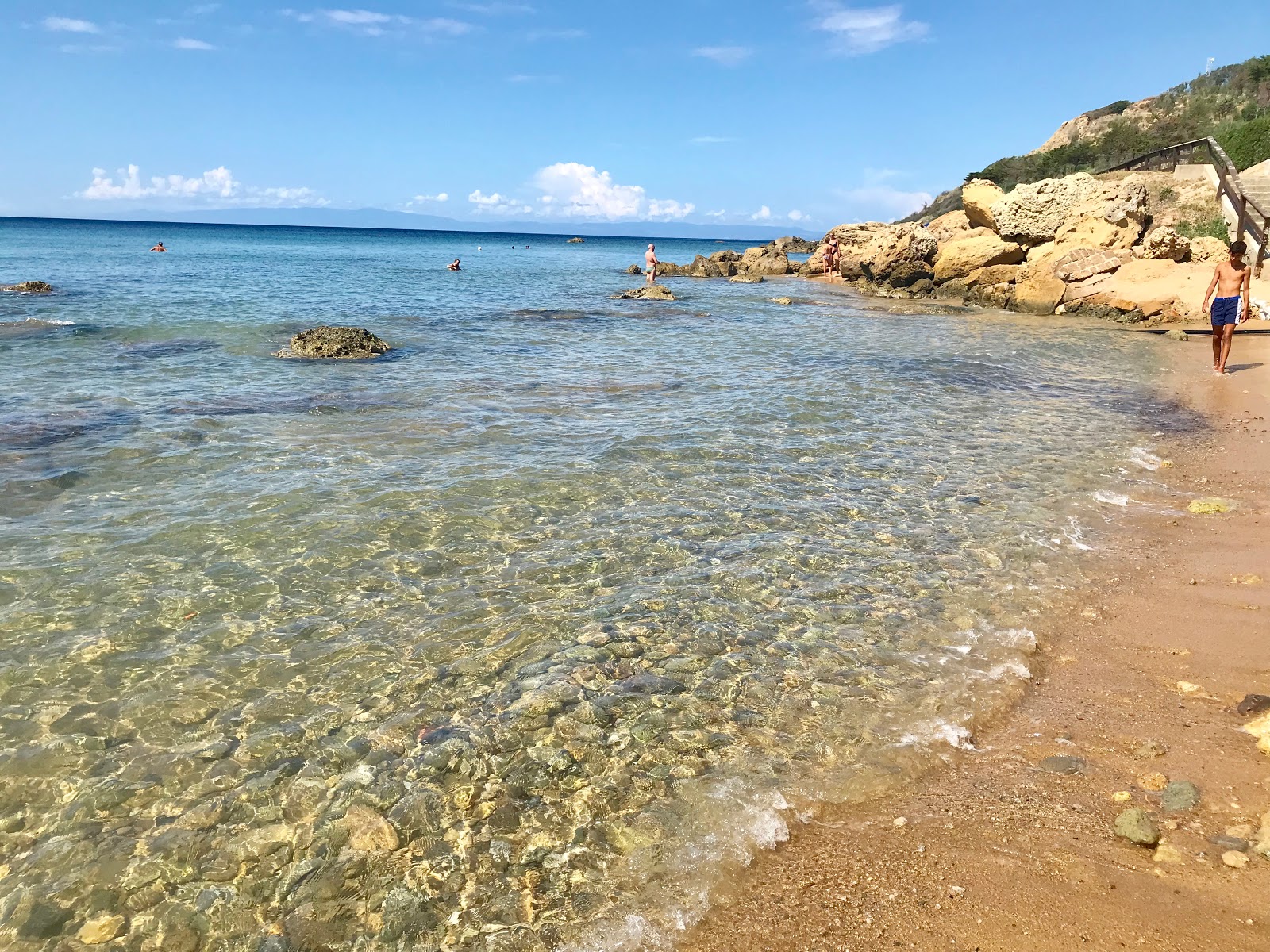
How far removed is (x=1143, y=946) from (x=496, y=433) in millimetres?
8423

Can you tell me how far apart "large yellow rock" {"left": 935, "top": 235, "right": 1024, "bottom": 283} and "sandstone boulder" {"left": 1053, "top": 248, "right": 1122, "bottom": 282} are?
11.2 feet

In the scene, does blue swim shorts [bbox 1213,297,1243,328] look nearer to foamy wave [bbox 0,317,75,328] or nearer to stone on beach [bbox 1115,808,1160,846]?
stone on beach [bbox 1115,808,1160,846]

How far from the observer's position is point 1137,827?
3334mm

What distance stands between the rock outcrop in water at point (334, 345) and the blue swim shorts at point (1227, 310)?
1642cm

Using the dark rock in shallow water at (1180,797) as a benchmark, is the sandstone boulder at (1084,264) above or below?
above

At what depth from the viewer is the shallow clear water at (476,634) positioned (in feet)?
10.8

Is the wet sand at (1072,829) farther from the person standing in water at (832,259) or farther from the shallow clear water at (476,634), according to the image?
the person standing in water at (832,259)

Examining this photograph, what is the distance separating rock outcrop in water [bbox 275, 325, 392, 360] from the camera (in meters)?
15.1

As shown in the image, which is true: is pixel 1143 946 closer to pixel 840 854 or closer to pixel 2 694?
pixel 840 854

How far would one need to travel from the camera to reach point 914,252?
33656 mm

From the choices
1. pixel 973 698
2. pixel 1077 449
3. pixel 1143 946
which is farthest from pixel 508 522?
pixel 1077 449

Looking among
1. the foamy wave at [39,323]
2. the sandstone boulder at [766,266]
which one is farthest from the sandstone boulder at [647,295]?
the foamy wave at [39,323]

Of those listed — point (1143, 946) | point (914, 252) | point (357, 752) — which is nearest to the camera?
point (1143, 946)

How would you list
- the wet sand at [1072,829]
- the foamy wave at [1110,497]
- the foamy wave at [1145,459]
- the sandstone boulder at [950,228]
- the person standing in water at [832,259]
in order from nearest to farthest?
the wet sand at [1072,829]
the foamy wave at [1110,497]
the foamy wave at [1145,459]
the sandstone boulder at [950,228]
the person standing in water at [832,259]
